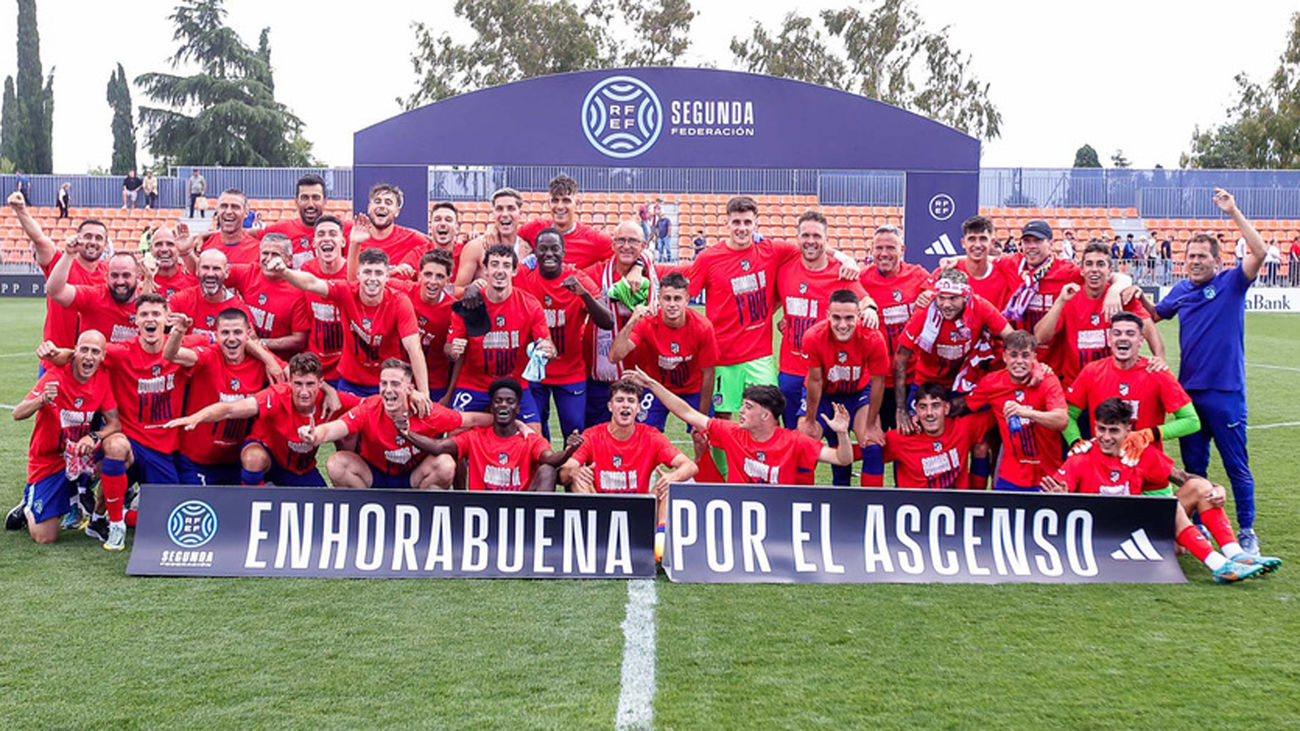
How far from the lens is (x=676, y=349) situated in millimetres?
7051

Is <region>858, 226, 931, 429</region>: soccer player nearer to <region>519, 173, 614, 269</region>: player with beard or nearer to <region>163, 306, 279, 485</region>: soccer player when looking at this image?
<region>519, 173, 614, 269</region>: player with beard

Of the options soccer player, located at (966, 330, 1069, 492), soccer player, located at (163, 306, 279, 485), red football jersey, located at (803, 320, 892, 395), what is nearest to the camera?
soccer player, located at (966, 330, 1069, 492)

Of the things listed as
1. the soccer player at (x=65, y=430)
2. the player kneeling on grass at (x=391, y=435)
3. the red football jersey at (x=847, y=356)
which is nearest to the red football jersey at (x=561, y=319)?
the player kneeling on grass at (x=391, y=435)

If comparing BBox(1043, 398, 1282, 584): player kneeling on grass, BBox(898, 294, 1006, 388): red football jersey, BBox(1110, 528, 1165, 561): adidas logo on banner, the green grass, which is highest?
BBox(898, 294, 1006, 388): red football jersey

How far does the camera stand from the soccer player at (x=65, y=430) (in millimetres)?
6270

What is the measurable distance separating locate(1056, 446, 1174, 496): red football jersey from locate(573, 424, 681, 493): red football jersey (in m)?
2.10

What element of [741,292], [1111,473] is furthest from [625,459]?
[1111,473]

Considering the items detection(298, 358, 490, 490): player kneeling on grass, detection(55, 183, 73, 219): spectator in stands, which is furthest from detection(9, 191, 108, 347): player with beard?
detection(55, 183, 73, 219): spectator in stands

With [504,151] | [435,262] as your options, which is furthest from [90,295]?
[504,151]

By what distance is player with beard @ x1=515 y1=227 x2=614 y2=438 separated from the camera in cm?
703

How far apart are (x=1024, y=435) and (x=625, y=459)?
2324 mm

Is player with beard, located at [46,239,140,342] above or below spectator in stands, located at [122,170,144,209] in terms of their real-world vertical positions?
below

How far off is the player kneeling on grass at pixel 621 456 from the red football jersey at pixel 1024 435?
1921 millimetres

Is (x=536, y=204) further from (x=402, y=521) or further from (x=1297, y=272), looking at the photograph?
(x=402, y=521)
